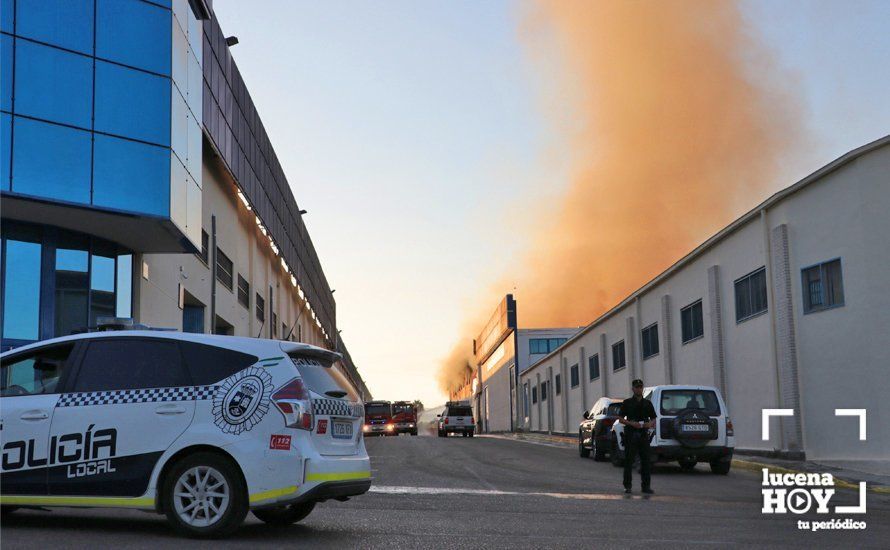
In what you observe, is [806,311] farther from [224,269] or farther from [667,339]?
[224,269]

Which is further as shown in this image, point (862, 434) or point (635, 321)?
point (635, 321)

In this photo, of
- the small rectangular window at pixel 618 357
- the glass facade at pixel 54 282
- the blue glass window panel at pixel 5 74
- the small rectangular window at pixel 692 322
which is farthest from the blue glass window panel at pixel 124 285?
the small rectangular window at pixel 618 357

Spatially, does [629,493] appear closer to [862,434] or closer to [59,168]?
[862,434]

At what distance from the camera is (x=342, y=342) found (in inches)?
4220

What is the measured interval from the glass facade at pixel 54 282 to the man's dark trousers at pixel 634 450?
13030 mm

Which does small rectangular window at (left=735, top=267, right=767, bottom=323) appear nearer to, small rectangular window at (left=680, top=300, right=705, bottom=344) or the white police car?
small rectangular window at (left=680, top=300, right=705, bottom=344)

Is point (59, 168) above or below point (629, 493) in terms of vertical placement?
above

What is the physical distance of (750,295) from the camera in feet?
85.6

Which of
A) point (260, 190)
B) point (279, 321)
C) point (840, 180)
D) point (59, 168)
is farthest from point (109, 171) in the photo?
point (279, 321)

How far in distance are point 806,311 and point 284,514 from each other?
55.9ft

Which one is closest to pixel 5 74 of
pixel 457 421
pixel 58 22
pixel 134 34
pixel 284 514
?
pixel 58 22

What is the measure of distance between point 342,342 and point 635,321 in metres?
70.0

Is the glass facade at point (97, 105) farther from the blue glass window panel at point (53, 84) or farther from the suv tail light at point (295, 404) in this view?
the suv tail light at point (295, 404)

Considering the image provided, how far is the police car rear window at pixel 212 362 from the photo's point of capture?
827 cm
